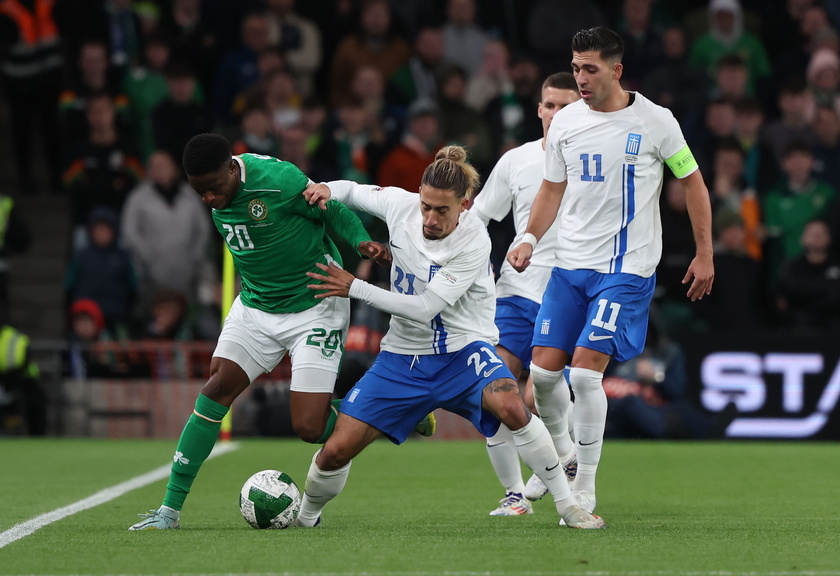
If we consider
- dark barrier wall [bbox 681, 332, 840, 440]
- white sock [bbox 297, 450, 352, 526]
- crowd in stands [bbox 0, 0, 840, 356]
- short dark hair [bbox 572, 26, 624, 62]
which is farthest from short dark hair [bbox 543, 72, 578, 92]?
dark barrier wall [bbox 681, 332, 840, 440]

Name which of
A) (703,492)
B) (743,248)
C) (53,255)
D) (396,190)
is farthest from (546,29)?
(396,190)

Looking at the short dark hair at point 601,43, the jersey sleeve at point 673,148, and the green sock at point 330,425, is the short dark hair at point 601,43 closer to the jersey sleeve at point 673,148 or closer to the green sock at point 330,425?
the jersey sleeve at point 673,148

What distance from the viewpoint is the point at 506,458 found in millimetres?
7285

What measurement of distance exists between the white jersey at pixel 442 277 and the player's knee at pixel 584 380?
1.38 ft

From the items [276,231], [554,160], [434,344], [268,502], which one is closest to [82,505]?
[268,502]

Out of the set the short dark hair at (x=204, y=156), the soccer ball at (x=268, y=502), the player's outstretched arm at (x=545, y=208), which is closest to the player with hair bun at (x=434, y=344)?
the soccer ball at (x=268, y=502)

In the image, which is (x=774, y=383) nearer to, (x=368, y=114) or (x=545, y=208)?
(x=368, y=114)

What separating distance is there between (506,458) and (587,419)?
601mm

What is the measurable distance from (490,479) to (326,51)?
26.7 ft

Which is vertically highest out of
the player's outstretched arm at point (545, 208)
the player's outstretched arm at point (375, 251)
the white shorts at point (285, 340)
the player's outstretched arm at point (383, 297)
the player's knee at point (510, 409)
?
the player's outstretched arm at point (545, 208)

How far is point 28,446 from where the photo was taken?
12156mm

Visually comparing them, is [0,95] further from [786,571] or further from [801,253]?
[786,571]

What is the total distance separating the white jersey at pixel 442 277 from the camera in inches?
259

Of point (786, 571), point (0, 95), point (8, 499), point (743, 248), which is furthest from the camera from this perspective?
point (0, 95)
